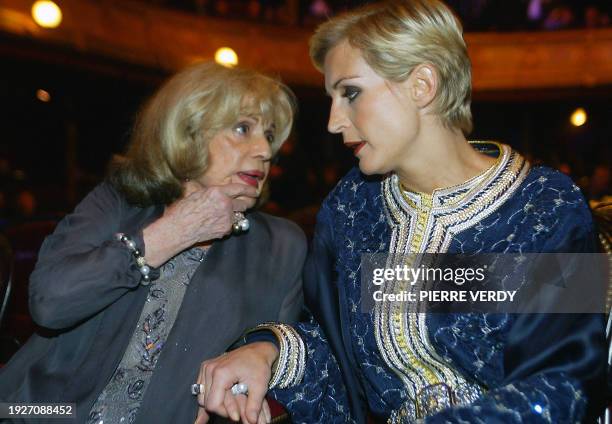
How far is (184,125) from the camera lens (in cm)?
224

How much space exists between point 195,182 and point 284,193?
594 centimetres

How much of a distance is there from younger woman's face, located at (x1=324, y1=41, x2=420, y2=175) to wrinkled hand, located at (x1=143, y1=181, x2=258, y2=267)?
538 mm

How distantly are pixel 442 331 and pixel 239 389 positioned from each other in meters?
0.53

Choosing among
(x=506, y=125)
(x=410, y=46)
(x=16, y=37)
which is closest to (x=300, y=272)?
(x=410, y=46)

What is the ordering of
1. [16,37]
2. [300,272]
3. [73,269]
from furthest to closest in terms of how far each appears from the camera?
[16,37] < [300,272] < [73,269]

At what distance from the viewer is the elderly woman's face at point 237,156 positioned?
223cm

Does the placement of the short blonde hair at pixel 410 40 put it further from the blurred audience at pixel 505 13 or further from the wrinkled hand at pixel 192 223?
the blurred audience at pixel 505 13

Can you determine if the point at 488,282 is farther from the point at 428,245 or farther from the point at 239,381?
the point at 239,381

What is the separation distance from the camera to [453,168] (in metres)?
1.70

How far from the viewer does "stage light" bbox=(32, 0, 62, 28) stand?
7863 mm

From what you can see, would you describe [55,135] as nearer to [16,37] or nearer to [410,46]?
[16,37]

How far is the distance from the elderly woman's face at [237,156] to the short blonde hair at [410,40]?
64 cm

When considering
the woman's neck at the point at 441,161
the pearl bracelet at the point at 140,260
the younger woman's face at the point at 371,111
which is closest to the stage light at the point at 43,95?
the pearl bracelet at the point at 140,260

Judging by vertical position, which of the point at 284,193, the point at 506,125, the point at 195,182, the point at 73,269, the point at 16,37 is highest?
the point at 506,125
